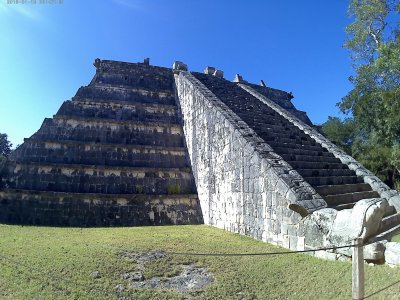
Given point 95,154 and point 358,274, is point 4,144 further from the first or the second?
point 358,274

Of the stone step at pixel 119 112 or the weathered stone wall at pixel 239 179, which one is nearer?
the weathered stone wall at pixel 239 179

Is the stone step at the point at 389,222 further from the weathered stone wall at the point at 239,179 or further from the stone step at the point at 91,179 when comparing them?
the stone step at the point at 91,179

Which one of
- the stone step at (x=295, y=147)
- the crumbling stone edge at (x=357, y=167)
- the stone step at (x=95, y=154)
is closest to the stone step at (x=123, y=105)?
the stone step at (x=95, y=154)

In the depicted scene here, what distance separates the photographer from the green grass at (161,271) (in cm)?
450

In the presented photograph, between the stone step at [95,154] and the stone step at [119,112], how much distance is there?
64.1 inches

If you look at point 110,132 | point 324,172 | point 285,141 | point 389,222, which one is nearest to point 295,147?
point 285,141

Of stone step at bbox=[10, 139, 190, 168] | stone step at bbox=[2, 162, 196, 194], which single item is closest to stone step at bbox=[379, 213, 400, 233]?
stone step at bbox=[2, 162, 196, 194]

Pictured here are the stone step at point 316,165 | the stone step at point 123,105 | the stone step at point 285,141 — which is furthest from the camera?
the stone step at point 123,105

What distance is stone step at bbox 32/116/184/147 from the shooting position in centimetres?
1075

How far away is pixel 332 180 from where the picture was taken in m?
8.93

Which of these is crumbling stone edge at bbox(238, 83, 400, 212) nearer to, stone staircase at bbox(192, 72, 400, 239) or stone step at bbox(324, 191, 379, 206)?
stone staircase at bbox(192, 72, 400, 239)

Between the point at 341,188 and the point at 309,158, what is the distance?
61.2 inches

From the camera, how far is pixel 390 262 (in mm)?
4703

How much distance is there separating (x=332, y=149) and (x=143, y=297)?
920 centimetres
